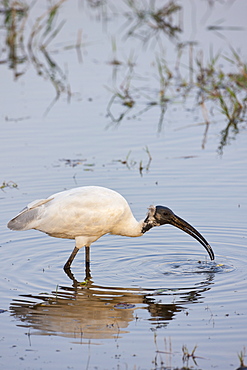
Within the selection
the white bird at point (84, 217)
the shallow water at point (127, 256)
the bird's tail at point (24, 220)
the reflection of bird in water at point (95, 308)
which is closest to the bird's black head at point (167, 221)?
the white bird at point (84, 217)

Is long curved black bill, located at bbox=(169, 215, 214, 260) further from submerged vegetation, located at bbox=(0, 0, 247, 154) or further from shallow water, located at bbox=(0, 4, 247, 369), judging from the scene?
submerged vegetation, located at bbox=(0, 0, 247, 154)

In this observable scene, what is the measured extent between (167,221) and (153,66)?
9.19 meters

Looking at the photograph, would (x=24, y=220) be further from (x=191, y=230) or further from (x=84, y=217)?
(x=191, y=230)

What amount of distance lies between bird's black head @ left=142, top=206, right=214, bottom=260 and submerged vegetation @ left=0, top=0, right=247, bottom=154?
3611 mm

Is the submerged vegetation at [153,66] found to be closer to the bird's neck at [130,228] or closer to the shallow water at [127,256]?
the shallow water at [127,256]

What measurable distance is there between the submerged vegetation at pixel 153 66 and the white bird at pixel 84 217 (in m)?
3.67

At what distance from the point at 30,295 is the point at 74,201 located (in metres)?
1.08

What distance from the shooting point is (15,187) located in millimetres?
9719

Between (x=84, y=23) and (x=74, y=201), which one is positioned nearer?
(x=74, y=201)

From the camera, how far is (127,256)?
7812 millimetres

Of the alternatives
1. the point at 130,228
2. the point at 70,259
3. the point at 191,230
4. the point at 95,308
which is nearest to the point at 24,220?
the point at 70,259

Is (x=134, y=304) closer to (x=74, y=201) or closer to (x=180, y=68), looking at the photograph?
(x=74, y=201)

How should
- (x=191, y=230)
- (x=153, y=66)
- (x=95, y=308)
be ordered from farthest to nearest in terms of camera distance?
1. (x=153, y=66)
2. (x=191, y=230)
3. (x=95, y=308)

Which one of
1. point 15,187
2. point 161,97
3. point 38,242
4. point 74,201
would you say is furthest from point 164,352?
point 161,97
